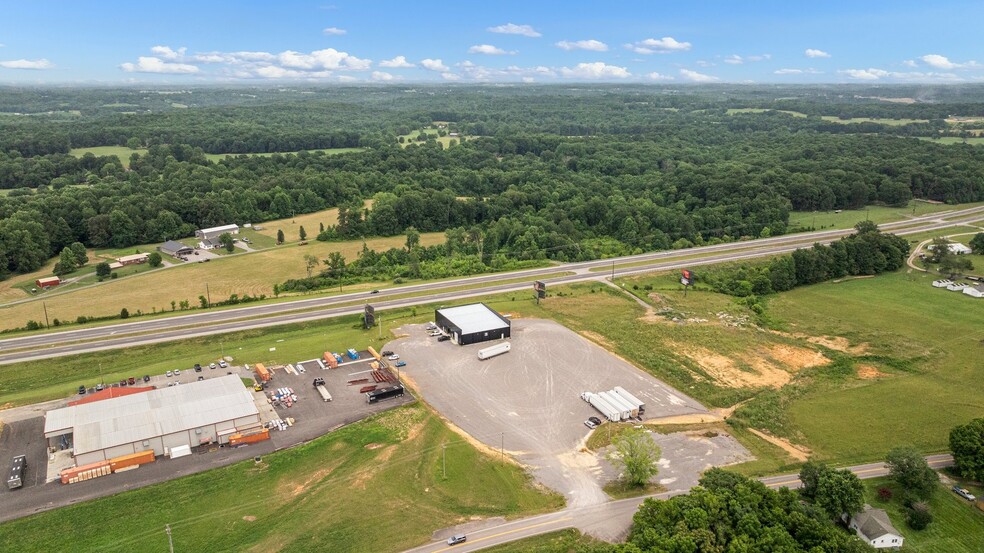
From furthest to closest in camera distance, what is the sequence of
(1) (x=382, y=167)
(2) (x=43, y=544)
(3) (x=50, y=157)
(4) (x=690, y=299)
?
(1) (x=382, y=167)
(3) (x=50, y=157)
(4) (x=690, y=299)
(2) (x=43, y=544)

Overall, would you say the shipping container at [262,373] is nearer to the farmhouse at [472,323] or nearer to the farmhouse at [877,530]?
the farmhouse at [472,323]

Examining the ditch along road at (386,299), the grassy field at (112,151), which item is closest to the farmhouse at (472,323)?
the ditch along road at (386,299)

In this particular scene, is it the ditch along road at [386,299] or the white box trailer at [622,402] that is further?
the ditch along road at [386,299]

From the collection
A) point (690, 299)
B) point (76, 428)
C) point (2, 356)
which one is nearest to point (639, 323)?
point (690, 299)

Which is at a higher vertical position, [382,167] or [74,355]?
[382,167]

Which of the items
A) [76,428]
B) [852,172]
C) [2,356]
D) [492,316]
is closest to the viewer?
[76,428]

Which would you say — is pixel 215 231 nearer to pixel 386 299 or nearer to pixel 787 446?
pixel 386 299

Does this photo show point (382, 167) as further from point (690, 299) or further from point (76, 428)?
point (76, 428)

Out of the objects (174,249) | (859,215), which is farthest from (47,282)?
(859,215)
